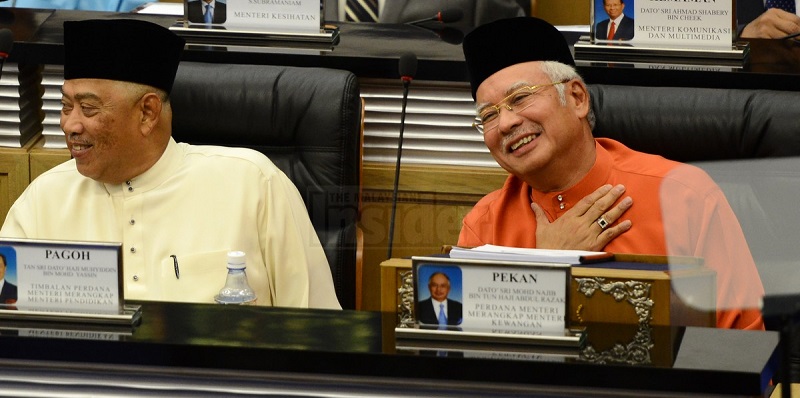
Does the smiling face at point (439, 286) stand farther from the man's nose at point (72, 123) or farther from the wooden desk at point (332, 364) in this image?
the man's nose at point (72, 123)

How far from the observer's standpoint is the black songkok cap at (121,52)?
9.14 feet

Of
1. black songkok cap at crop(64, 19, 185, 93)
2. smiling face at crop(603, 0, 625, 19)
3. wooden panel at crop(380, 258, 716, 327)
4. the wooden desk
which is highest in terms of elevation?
smiling face at crop(603, 0, 625, 19)

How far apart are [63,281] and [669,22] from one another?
1.94m

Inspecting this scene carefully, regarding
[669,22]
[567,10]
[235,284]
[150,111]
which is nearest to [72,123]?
[150,111]

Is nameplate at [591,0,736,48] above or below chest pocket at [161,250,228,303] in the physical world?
above

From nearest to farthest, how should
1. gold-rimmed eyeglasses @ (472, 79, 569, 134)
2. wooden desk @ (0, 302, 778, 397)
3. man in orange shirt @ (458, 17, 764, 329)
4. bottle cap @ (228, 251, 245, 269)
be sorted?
wooden desk @ (0, 302, 778, 397)
bottle cap @ (228, 251, 245, 269)
man in orange shirt @ (458, 17, 764, 329)
gold-rimmed eyeglasses @ (472, 79, 569, 134)

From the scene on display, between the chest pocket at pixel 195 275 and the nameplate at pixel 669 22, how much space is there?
1219 mm

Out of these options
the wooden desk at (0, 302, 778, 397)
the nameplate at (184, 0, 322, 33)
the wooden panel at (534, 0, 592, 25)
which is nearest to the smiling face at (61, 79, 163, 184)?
the nameplate at (184, 0, 322, 33)

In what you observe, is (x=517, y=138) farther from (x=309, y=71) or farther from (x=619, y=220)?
(x=309, y=71)

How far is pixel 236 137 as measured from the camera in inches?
124

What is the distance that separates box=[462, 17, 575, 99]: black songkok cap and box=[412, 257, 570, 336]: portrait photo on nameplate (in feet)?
3.66

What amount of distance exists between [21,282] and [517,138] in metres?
1.18

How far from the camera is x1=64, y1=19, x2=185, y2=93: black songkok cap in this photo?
9.14ft

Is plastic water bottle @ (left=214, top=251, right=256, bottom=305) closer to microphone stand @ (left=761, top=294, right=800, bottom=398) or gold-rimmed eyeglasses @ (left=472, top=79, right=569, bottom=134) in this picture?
gold-rimmed eyeglasses @ (left=472, top=79, right=569, bottom=134)
